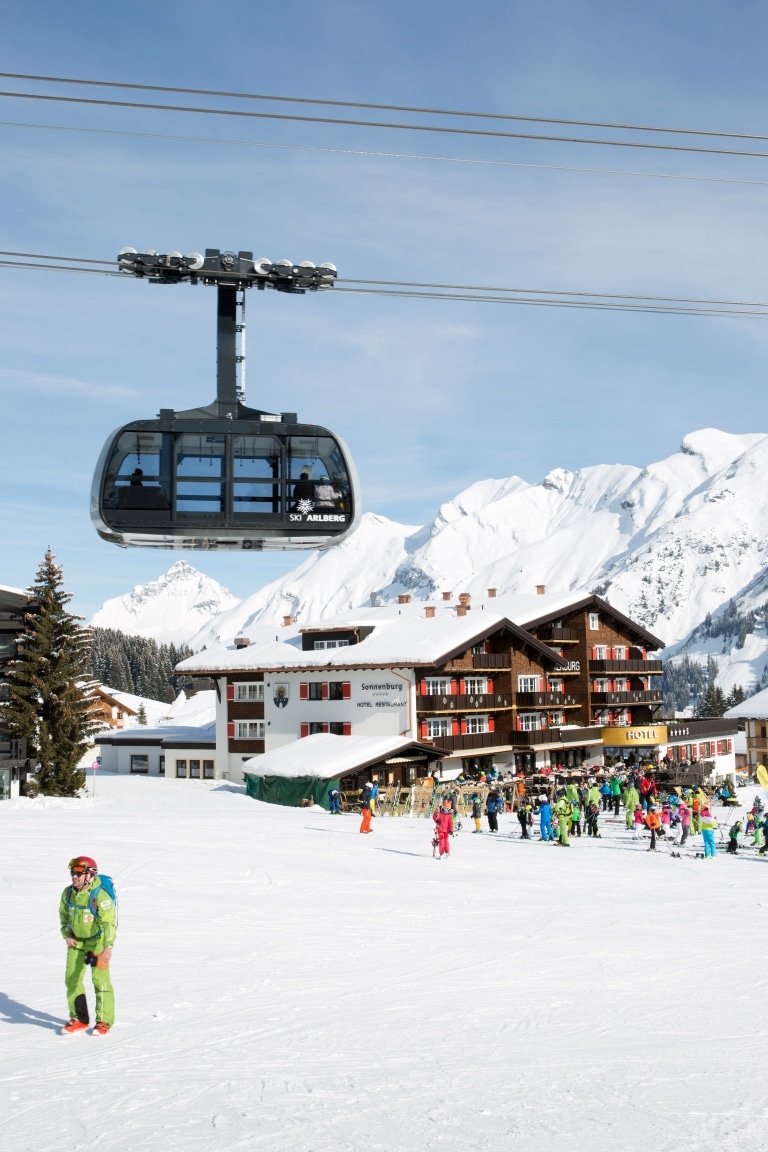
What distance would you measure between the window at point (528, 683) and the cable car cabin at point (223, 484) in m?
41.1

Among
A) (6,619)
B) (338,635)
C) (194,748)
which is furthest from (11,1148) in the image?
(194,748)

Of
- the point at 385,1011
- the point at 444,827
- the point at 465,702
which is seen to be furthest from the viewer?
the point at 465,702

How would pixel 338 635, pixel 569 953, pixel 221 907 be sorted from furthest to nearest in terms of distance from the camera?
pixel 338 635, pixel 221 907, pixel 569 953

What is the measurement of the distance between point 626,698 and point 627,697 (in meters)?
0.16

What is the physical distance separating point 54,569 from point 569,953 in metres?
31.8

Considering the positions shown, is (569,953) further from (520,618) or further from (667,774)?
(520,618)

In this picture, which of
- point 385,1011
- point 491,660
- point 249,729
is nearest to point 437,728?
point 491,660

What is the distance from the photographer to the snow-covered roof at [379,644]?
46.4 m

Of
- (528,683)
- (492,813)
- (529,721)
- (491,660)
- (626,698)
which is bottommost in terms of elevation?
(492,813)

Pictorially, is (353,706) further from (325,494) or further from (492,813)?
(325,494)

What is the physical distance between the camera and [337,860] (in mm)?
20500

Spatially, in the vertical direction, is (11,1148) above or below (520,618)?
below

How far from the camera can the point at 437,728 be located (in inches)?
1881

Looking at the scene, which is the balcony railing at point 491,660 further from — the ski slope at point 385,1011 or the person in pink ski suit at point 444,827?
the ski slope at point 385,1011
